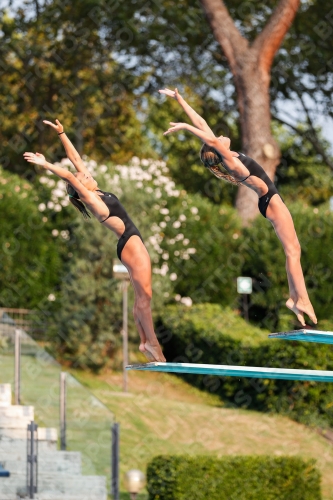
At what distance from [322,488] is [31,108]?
1723 centimetres

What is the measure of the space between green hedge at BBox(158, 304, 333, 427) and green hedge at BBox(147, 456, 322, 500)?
10.2 feet

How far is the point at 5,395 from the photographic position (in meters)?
16.2

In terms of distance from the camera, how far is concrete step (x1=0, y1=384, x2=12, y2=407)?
16155mm

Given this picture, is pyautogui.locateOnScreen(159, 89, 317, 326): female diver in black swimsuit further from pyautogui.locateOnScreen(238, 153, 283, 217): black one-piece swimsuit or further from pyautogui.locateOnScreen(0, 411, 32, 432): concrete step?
pyautogui.locateOnScreen(0, 411, 32, 432): concrete step

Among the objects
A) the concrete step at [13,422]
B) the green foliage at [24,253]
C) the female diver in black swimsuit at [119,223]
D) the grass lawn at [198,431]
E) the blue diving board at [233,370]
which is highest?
the female diver in black swimsuit at [119,223]

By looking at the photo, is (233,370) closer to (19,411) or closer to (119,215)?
(119,215)

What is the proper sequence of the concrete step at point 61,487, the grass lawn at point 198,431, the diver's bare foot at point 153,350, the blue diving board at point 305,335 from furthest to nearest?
1. the grass lawn at point 198,431
2. the concrete step at point 61,487
3. the diver's bare foot at point 153,350
4. the blue diving board at point 305,335

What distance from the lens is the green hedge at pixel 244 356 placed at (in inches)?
749

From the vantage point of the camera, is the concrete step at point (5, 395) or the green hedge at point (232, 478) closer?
the green hedge at point (232, 478)

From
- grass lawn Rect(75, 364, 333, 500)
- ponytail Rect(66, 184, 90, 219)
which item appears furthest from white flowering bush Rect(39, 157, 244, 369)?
ponytail Rect(66, 184, 90, 219)

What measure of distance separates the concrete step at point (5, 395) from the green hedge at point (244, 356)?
16.9 feet

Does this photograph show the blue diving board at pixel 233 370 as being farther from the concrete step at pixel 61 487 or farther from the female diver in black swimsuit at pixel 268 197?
the concrete step at pixel 61 487

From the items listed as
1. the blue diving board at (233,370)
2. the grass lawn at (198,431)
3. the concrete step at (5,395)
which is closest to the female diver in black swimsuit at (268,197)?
the blue diving board at (233,370)

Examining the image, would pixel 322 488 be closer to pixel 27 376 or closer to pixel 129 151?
pixel 27 376
